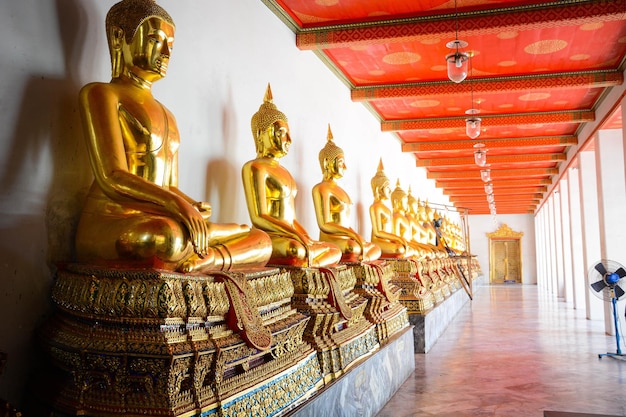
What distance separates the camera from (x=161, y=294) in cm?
220

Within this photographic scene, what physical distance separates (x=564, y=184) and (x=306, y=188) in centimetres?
1123

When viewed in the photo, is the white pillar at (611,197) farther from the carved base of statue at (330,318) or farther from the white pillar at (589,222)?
the carved base of statue at (330,318)

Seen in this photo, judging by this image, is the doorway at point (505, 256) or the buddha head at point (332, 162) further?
the doorway at point (505, 256)

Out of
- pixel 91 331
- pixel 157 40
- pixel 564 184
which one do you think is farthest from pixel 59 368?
pixel 564 184

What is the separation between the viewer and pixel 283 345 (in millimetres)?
3004

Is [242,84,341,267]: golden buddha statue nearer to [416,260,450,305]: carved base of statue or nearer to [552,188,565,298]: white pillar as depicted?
[416,260,450,305]: carved base of statue

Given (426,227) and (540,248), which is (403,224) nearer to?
(426,227)

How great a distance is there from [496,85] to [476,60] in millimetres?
822

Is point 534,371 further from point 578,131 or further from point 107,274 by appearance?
point 578,131

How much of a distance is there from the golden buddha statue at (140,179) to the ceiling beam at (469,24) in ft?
10.8

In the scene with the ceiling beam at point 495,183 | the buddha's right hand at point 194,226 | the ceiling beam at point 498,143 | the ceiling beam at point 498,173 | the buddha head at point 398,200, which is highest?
the ceiling beam at point 495,183

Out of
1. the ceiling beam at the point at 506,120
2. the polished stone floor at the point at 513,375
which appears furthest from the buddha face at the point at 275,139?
the ceiling beam at the point at 506,120

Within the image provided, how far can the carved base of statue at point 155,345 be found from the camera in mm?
2145

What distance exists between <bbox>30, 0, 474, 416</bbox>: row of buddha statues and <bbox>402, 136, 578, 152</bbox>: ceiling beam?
362 inches
